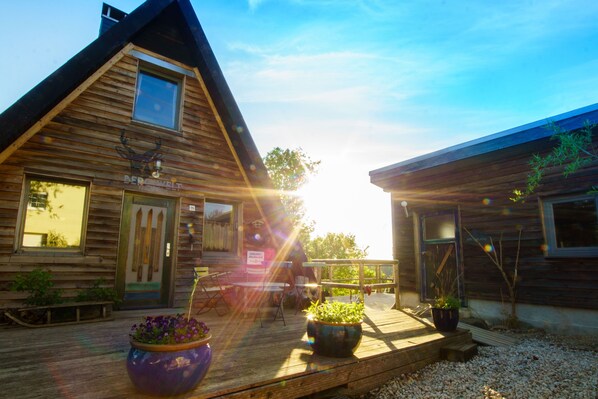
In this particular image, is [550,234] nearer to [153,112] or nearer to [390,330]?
[390,330]

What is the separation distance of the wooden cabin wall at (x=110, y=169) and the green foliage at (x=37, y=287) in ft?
1.10

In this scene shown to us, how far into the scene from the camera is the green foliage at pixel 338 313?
11.8 ft

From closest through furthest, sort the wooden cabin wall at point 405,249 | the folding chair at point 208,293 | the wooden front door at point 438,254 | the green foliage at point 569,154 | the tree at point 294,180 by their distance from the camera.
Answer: the green foliage at point 569,154 < the folding chair at point 208,293 < the wooden front door at point 438,254 < the wooden cabin wall at point 405,249 < the tree at point 294,180

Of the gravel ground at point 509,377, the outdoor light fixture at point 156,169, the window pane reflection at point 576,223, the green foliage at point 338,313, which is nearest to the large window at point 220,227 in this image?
the outdoor light fixture at point 156,169

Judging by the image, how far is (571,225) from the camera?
21.5ft

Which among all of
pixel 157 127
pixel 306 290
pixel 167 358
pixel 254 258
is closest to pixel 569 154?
pixel 306 290

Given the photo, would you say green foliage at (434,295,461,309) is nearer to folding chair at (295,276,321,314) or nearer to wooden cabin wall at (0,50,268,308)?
folding chair at (295,276,321,314)

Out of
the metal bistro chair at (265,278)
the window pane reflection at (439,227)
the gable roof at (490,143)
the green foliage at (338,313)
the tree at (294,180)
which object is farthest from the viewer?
the tree at (294,180)

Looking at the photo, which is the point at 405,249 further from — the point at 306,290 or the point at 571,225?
the point at 306,290

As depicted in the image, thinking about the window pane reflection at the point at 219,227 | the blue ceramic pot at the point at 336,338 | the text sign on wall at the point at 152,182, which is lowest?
the blue ceramic pot at the point at 336,338

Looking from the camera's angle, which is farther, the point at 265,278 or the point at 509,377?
the point at 265,278

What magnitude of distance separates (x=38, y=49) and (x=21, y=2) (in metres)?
0.85

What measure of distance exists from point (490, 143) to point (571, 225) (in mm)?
2294

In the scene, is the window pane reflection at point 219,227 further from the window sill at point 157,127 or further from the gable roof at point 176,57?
the window sill at point 157,127
